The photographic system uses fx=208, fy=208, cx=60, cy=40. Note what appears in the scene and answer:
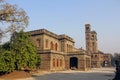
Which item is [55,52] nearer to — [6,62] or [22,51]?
[22,51]

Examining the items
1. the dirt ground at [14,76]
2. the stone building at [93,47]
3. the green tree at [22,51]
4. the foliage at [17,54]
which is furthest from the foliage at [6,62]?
the stone building at [93,47]

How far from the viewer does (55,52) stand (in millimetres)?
48875

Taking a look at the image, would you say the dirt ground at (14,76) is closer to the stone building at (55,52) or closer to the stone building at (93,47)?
the stone building at (55,52)

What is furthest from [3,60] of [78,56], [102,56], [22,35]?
[102,56]

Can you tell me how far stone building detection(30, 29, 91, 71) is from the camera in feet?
152

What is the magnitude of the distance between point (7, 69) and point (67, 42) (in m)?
31.7

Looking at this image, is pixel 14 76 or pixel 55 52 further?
pixel 55 52

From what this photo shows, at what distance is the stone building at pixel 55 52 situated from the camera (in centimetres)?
4625

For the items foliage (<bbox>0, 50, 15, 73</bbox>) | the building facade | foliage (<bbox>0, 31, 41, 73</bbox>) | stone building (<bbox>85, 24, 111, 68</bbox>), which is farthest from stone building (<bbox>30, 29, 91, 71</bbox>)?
stone building (<bbox>85, 24, 111, 68</bbox>)

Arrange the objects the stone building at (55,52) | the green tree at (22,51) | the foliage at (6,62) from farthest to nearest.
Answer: the stone building at (55,52), the green tree at (22,51), the foliage at (6,62)

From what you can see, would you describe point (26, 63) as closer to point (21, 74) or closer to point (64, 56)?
point (21, 74)

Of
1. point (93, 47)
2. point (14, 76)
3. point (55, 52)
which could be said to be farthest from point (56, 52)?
point (93, 47)

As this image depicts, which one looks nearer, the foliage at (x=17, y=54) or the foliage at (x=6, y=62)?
the foliage at (x=6, y=62)

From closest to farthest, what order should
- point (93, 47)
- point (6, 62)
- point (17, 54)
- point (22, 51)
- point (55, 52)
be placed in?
point (6, 62), point (17, 54), point (22, 51), point (55, 52), point (93, 47)
